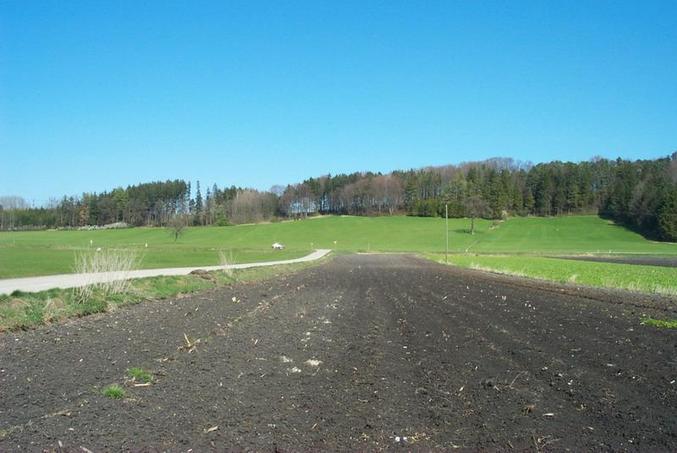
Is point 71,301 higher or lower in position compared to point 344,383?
higher

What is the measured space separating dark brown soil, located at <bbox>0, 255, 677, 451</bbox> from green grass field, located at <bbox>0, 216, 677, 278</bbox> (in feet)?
241

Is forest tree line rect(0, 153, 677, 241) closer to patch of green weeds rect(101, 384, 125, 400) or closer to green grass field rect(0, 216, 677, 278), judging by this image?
green grass field rect(0, 216, 677, 278)

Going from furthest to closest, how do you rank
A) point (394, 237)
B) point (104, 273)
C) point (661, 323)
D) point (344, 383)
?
1. point (394, 237)
2. point (104, 273)
3. point (661, 323)
4. point (344, 383)

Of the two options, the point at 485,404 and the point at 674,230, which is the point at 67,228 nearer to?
the point at 674,230

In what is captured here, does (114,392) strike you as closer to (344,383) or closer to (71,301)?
(344,383)

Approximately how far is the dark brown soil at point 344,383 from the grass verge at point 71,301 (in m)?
0.84

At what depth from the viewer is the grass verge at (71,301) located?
14625mm

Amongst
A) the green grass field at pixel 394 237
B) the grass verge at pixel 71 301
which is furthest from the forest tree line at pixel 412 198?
the grass verge at pixel 71 301

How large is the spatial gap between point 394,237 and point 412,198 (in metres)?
48.5

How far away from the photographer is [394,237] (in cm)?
11825

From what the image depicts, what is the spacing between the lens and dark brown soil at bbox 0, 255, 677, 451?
632 centimetres

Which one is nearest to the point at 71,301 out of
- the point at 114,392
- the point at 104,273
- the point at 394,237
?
the point at 104,273

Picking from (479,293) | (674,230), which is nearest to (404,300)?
(479,293)

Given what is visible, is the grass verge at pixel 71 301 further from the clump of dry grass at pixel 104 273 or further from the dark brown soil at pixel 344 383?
A: the dark brown soil at pixel 344 383
